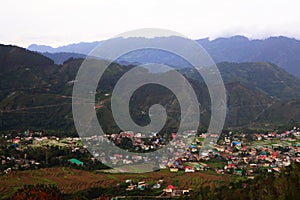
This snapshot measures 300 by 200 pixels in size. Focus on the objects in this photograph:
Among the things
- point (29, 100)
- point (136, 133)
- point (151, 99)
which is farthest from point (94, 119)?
point (151, 99)

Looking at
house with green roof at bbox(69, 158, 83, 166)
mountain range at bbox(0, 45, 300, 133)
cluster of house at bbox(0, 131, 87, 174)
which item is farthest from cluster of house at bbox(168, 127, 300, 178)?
mountain range at bbox(0, 45, 300, 133)

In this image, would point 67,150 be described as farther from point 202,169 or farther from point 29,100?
point 29,100

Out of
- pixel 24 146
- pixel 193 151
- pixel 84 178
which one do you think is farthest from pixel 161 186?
pixel 24 146

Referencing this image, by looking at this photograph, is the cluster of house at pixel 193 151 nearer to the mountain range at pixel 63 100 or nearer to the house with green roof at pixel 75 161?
the house with green roof at pixel 75 161

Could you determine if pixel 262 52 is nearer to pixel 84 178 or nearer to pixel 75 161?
pixel 75 161

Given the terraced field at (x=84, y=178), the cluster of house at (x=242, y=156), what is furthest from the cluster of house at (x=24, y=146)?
the cluster of house at (x=242, y=156)

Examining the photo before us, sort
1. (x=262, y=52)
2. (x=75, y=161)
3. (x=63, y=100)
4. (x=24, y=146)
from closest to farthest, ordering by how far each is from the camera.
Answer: (x=75, y=161) < (x=24, y=146) < (x=63, y=100) < (x=262, y=52)

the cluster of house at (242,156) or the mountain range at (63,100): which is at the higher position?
the mountain range at (63,100)
